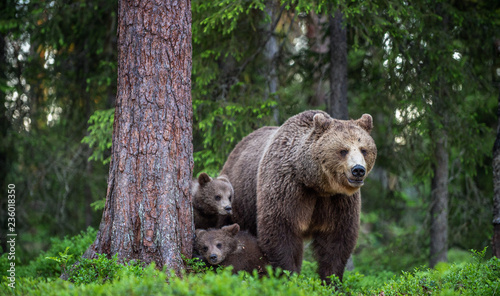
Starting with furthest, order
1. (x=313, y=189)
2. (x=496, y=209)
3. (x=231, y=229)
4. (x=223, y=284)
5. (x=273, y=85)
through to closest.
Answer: (x=273, y=85) < (x=496, y=209) < (x=231, y=229) < (x=313, y=189) < (x=223, y=284)

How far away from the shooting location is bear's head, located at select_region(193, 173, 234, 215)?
268 inches

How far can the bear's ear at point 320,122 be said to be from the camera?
5.72 metres

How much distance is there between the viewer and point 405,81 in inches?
360

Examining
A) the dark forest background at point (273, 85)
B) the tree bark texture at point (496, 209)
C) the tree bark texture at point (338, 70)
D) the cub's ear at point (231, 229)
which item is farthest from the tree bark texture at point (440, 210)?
the cub's ear at point (231, 229)

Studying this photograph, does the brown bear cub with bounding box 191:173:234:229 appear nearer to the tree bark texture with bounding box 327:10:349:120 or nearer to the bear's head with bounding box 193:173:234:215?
the bear's head with bounding box 193:173:234:215

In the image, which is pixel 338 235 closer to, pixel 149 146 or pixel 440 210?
pixel 149 146

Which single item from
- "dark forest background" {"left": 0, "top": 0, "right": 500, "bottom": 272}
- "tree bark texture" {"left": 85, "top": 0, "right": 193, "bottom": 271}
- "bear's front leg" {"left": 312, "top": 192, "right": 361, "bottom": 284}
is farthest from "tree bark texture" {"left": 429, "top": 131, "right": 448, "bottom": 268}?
"tree bark texture" {"left": 85, "top": 0, "right": 193, "bottom": 271}

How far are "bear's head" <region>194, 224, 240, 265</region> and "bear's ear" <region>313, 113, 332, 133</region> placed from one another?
178 centimetres

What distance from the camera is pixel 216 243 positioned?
6008 millimetres

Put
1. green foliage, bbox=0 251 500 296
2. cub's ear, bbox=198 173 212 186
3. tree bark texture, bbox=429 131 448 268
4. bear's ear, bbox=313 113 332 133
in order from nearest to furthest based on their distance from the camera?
1. green foliage, bbox=0 251 500 296
2. bear's ear, bbox=313 113 332 133
3. cub's ear, bbox=198 173 212 186
4. tree bark texture, bbox=429 131 448 268

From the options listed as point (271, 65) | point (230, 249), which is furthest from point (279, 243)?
point (271, 65)

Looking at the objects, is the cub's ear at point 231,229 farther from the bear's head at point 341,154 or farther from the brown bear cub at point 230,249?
the bear's head at point 341,154

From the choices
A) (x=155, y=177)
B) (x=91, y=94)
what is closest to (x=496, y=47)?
(x=155, y=177)

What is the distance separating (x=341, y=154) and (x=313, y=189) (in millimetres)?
659
